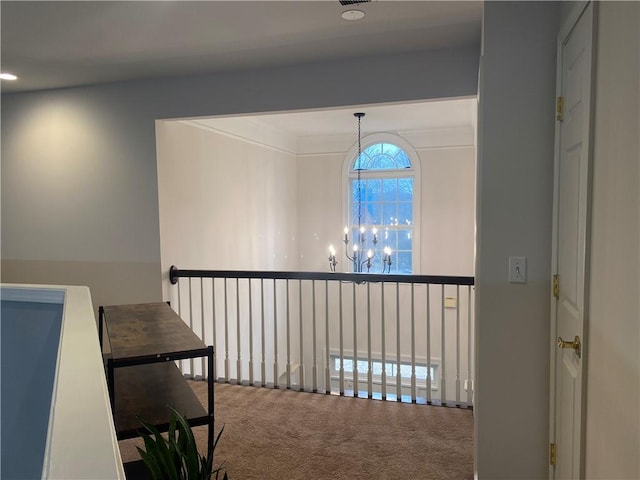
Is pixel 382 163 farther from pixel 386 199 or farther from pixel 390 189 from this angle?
pixel 386 199

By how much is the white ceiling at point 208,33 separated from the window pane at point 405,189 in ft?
13.1

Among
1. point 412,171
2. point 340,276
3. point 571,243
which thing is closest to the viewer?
point 571,243

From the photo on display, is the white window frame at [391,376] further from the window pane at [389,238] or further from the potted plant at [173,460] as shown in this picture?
the potted plant at [173,460]

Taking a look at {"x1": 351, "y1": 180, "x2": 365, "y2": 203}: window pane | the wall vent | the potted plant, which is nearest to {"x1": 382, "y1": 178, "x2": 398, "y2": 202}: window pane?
{"x1": 351, "y1": 180, "x2": 365, "y2": 203}: window pane

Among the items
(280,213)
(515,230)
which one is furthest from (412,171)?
(515,230)

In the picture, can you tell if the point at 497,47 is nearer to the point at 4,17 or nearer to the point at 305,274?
the point at 305,274

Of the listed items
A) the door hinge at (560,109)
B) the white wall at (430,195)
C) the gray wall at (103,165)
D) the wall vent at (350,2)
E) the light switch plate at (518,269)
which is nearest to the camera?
the door hinge at (560,109)

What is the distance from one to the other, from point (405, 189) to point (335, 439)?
483cm

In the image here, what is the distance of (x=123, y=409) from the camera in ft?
6.89

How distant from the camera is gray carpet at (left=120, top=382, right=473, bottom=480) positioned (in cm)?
255

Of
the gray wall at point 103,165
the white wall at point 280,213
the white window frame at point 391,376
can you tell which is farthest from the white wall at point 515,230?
the white window frame at point 391,376

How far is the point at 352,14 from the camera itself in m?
2.51

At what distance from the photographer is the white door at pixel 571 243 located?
151cm

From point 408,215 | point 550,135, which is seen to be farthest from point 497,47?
point 408,215
